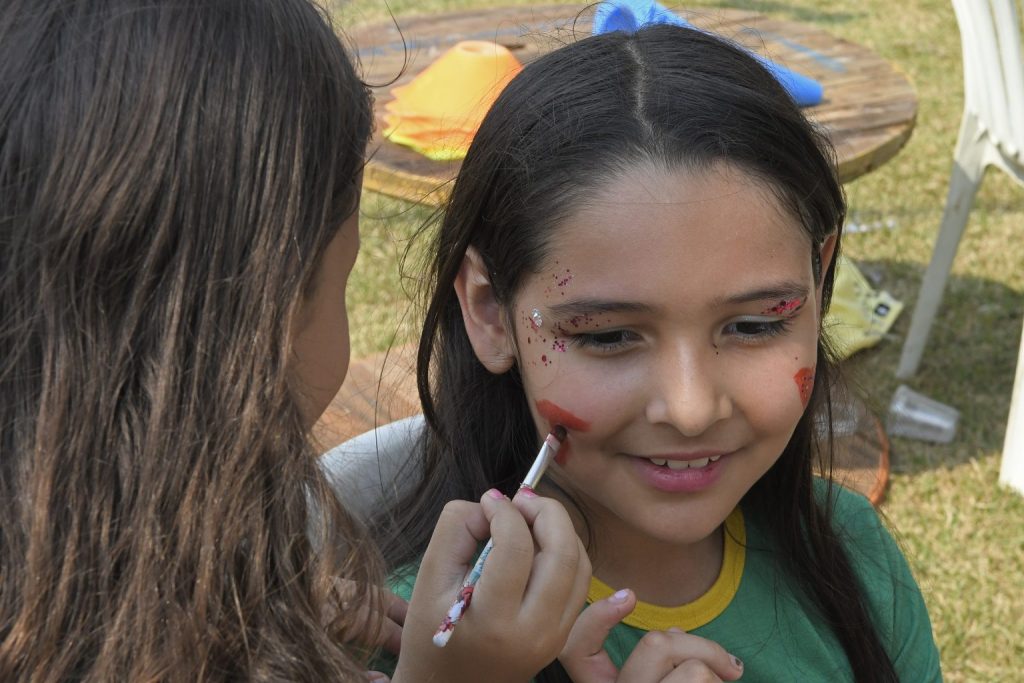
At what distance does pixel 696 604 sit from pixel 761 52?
6.99 ft

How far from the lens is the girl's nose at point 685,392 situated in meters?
1.25

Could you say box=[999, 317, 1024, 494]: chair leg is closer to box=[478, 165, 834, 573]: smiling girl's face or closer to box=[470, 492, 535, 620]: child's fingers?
box=[478, 165, 834, 573]: smiling girl's face

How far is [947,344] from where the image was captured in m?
3.91

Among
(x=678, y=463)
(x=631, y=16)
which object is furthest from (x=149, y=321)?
(x=631, y=16)

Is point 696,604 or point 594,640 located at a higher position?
point 594,640

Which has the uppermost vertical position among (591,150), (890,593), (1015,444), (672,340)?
(591,150)

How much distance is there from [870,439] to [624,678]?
2.24 meters

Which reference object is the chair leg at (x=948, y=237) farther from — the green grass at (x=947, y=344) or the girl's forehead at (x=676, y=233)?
the girl's forehead at (x=676, y=233)

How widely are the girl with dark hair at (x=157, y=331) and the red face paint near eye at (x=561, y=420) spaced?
1.34ft

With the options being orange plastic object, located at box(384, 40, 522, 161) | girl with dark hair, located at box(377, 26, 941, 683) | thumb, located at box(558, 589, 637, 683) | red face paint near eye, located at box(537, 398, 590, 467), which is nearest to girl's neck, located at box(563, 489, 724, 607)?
girl with dark hair, located at box(377, 26, 941, 683)

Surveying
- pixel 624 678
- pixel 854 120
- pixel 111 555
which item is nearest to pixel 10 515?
pixel 111 555

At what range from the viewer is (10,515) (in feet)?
3.00

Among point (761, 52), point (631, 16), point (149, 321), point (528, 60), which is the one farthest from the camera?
point (761, 52)

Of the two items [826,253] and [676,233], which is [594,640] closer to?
[676,233]
